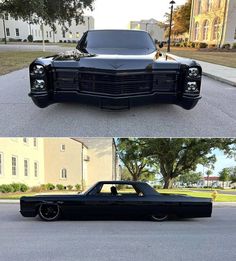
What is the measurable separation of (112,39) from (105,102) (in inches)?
105

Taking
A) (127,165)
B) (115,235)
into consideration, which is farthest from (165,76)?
(127,165)

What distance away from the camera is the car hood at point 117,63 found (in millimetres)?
5570

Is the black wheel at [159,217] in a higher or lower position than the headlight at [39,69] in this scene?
lower

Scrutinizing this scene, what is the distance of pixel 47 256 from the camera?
4.14 meters

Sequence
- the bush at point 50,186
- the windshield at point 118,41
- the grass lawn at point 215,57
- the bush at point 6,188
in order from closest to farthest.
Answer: the windshield at point 118,41, the bush at point 6,188, the bush at point 50,186, the grass lawn at point 215,57

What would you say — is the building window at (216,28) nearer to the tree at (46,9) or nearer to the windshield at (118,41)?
the tree at (46,9)

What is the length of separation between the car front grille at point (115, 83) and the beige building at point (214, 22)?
38963 mm

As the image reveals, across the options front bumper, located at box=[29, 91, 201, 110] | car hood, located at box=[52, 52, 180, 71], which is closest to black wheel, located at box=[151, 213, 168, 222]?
front bumper, located at box=[29, 91, 201, 110]

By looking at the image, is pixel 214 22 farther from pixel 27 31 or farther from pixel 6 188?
pixel 27 31

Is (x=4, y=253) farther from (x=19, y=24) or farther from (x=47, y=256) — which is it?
(x=19, y=24)

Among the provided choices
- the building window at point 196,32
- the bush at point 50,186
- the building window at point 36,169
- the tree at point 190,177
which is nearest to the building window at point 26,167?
the building window at point 36,169

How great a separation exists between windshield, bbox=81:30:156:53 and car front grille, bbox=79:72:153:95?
162 cm

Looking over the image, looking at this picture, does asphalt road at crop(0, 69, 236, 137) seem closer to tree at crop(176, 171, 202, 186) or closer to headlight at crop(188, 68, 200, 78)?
headlight at crop(188, 68, 200, 78)

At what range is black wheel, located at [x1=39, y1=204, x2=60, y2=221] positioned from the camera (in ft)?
21.7
